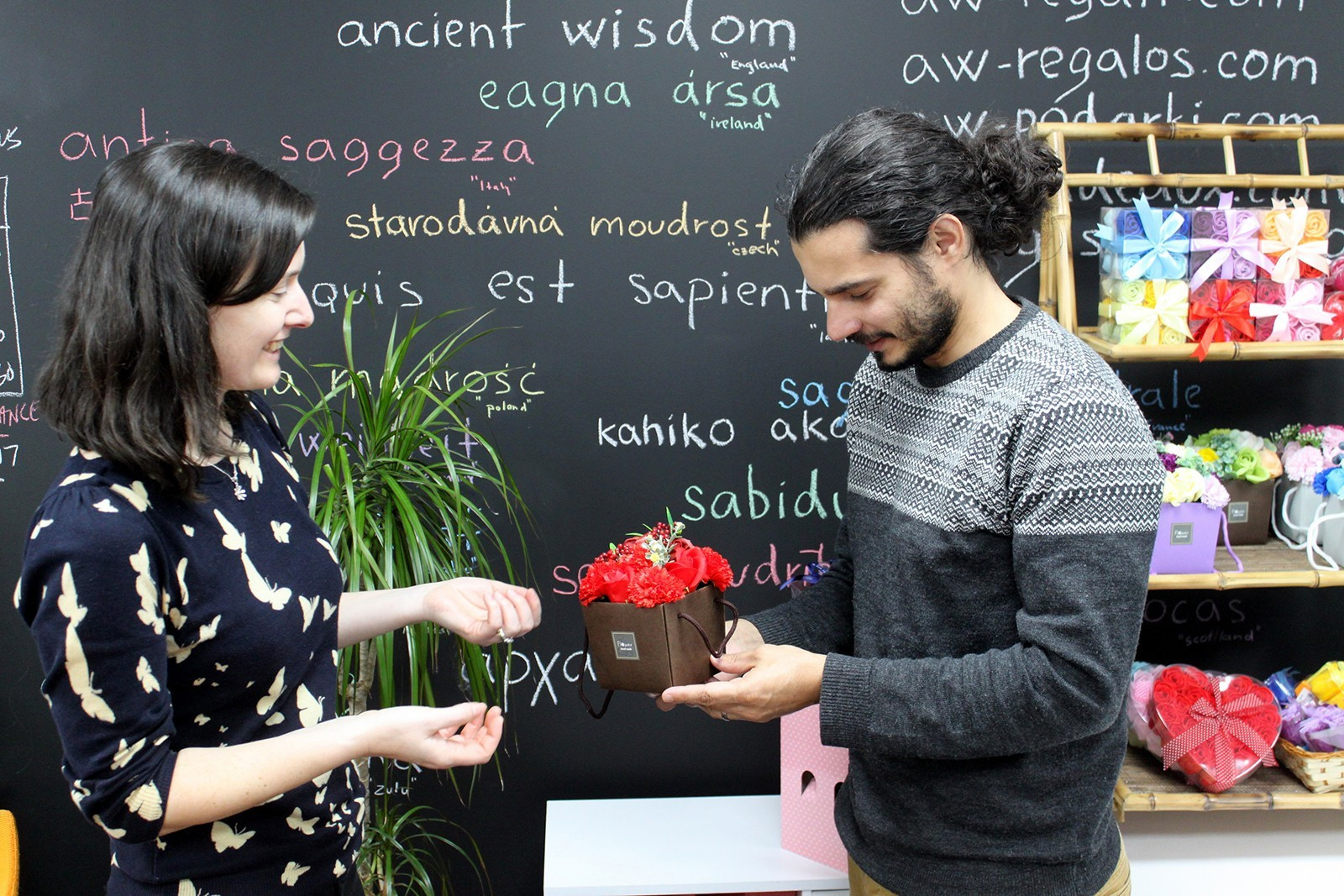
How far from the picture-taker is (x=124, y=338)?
3.72 feet

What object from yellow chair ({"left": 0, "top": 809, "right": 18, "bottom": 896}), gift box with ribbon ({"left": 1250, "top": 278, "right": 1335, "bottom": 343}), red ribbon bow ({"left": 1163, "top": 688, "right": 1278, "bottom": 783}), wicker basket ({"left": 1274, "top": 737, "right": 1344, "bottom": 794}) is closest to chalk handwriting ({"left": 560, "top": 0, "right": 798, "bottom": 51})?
gift box with ribbon ({"left": 1250, "top": 278, "right": 1335, "bottom": 343})

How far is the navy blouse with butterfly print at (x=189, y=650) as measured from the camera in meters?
1.08

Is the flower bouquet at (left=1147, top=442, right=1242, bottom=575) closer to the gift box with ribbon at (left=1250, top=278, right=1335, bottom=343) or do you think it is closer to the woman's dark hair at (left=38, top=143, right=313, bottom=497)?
the gift box with ribbon at (left=1250, top=278, right=1335, bottom=343)

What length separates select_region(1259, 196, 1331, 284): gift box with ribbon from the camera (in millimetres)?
2070

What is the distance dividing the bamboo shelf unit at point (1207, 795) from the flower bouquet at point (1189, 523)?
17.3 inches

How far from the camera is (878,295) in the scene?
1370 mm

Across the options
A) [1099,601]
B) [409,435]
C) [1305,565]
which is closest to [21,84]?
[409,435]

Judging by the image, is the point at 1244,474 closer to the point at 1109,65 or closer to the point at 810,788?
the point at 1109,65

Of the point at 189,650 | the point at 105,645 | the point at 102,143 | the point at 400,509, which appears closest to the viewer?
the point at 105,645

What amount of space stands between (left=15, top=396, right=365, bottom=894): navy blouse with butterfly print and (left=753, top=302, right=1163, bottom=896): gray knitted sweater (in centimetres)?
69

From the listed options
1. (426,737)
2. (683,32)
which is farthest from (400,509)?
(683,32)

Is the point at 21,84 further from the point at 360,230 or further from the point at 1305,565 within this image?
the point at 1305,565

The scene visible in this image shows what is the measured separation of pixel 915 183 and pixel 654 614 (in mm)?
680

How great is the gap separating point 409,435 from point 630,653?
2.45 feet
